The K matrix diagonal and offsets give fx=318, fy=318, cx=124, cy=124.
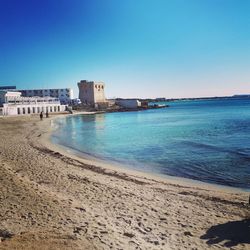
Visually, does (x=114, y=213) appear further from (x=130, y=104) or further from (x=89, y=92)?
(x=89, y=92)

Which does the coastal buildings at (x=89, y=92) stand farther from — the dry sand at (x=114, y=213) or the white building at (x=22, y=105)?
the dry sand at (x=114, y=213)

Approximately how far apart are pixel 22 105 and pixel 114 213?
269ft

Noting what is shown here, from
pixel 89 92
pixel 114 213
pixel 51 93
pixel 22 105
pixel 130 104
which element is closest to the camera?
pixel 114 213

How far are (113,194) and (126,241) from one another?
415 centimetres

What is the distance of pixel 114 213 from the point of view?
8.94 metres

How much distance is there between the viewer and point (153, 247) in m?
6.78

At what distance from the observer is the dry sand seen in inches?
275

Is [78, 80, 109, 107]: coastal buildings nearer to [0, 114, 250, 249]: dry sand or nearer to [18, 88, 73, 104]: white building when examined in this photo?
[18, 88, 73, 104]: white building

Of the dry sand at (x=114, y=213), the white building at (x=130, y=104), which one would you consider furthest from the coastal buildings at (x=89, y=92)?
the dry sand at (x=114, y=213)

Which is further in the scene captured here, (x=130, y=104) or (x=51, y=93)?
(x=51, y=93)

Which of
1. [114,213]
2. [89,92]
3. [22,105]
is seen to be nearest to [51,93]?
[89,92]

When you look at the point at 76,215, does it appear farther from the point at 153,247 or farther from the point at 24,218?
the point at 153,247

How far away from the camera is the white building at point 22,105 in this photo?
3152 inches

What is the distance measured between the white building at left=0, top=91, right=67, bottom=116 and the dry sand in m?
69.9
